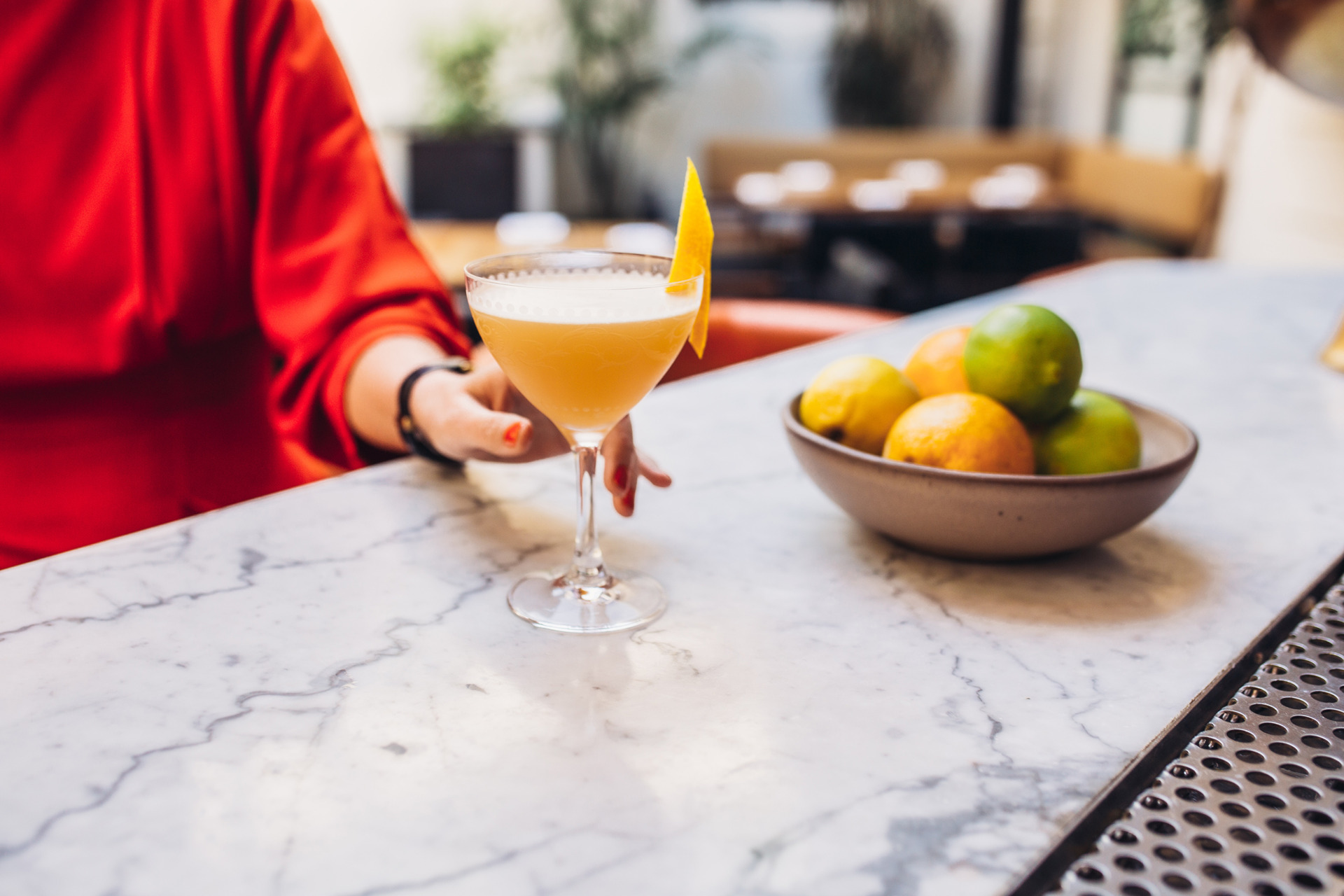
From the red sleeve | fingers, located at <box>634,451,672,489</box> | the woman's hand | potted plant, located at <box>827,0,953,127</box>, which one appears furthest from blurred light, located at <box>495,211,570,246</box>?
potted plant, located at <box>827,0,953,127</box>

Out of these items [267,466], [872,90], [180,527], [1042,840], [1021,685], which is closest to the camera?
[1042,840]

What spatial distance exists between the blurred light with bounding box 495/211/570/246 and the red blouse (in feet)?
8.95

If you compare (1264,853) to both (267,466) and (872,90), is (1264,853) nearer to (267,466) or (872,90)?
(267,466)

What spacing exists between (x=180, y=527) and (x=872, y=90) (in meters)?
7.18

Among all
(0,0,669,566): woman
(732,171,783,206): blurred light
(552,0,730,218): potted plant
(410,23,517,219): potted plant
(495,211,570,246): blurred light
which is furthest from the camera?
(552,0,730,218): potted plant

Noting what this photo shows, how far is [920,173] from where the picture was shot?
5.75 metres

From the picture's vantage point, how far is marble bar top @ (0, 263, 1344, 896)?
466 mm

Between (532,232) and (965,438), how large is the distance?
11.6 feet

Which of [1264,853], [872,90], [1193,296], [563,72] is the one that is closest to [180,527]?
[1264,853]

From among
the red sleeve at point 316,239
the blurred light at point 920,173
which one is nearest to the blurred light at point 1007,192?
the blurred light at point 920,173

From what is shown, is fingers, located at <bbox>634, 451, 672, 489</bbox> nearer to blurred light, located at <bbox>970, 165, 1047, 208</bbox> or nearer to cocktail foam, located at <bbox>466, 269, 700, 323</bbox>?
cocktail foam, located at <bbox>466, 269, 700, 323</bbox>

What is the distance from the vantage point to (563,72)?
6.90 metres

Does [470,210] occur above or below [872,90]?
below

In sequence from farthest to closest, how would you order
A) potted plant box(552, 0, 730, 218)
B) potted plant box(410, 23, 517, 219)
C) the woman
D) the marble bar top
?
potted plant box(552, 0, 730, 218), potted plant box(410, 23, 517, 219), the woman, the marble bar top
